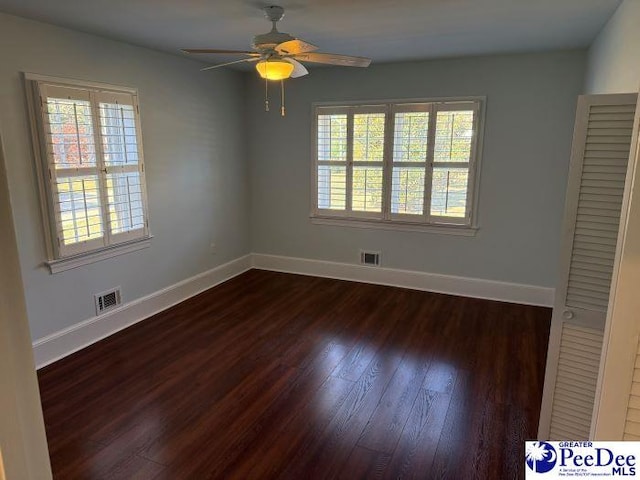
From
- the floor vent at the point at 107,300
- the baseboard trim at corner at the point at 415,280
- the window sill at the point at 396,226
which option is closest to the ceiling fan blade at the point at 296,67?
the window sill at the point at 396,226

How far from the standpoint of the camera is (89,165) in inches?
136

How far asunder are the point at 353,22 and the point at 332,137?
6.59 ft

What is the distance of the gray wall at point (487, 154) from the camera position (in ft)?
13.6

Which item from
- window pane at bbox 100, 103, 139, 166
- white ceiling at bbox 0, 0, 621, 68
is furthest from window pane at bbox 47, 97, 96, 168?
white ceiling at bbox 0, 0, 621, 68

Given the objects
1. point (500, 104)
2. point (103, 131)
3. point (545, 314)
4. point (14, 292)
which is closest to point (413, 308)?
point (545, 314)

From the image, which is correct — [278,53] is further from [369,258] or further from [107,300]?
[369,258]

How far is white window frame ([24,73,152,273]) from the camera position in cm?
307

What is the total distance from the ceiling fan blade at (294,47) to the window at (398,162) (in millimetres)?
2266

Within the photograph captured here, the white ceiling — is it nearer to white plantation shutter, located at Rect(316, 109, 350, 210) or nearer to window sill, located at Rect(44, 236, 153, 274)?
white plantation shutter, located at Rect(316, 109, 350, 210)

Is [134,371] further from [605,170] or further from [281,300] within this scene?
[605,170]

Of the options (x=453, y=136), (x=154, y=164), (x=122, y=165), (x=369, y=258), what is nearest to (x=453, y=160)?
(x=453, y=136)

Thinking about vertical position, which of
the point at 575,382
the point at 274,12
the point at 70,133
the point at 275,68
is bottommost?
the point at 575,382

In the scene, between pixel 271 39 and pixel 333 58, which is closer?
pixel 271 39

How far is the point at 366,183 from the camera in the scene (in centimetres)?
500
